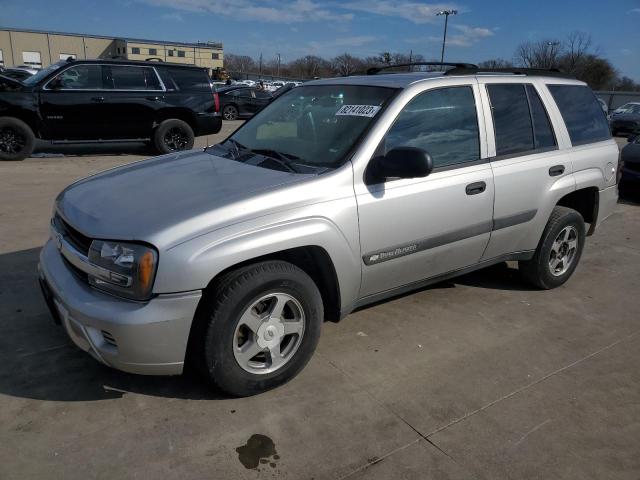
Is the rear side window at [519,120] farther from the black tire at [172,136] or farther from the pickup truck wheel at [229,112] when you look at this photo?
the pickup truck wheel at [229,112]

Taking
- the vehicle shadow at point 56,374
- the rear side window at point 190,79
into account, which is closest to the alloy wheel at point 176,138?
the rear side window at point 190,79

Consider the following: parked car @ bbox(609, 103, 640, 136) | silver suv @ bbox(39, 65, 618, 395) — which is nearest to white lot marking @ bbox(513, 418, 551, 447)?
silver suv @ bbox(39, 65, 618, 395)

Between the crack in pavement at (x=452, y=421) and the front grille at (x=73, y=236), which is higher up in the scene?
the front grille at (x=73, y=236)

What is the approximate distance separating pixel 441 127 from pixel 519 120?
0.87 metres

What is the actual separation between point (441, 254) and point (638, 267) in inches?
120

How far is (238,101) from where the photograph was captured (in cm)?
2050

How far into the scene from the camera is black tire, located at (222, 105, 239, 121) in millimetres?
20453

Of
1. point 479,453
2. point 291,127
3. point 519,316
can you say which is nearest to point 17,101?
point 291,127

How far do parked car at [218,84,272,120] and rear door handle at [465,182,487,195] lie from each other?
17589mm

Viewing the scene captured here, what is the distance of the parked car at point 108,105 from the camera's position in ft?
30.7

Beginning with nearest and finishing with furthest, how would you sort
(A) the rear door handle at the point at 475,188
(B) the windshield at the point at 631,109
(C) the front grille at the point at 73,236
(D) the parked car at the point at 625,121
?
(C) the front grille at the point at 73,236 → (A) the rear door handle at the point at 475,188 → (D) the parked car at the point at 625,121 → (B) the windshield at the point at 631,109

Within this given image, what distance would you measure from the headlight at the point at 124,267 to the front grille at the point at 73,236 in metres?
0.14

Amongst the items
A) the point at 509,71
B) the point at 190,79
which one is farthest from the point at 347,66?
the point at 509,71

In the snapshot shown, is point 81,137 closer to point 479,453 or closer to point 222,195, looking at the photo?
point 222,195
